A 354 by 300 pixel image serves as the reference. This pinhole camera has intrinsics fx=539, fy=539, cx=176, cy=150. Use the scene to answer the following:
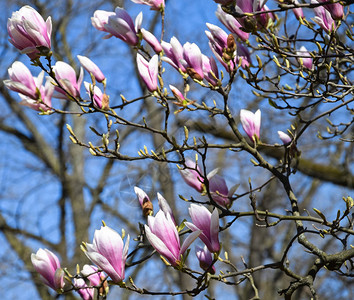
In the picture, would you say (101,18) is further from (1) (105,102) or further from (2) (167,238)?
(2) (167,238)

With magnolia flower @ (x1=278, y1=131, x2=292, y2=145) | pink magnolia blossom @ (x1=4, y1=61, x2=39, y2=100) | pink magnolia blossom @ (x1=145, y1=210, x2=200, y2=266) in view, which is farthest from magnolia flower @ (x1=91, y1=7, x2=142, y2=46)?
pink magnolia blossom @ (x1=145, y1=210, x2=200, y2=266)

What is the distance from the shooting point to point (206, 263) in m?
1.55

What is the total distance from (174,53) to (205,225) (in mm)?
603

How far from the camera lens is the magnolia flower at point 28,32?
156 cm

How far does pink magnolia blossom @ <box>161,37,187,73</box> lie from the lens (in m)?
1.75

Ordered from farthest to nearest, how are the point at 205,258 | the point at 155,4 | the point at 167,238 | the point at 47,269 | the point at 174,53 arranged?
the point at 155,4, the point at 174,53, the point at 47,269, the point at 205,258, the point at 167,238

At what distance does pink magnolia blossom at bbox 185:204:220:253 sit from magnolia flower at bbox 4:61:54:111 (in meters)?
0.65

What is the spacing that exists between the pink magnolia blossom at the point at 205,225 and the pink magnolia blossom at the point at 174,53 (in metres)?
0.51

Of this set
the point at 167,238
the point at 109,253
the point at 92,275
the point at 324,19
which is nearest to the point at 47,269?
the point at 92,275

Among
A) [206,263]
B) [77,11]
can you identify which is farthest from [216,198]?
[77,11]

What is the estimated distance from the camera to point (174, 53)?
1.76 meters

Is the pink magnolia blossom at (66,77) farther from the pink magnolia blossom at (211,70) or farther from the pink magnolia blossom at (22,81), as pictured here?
the pink magnolia blossom at (211,70)

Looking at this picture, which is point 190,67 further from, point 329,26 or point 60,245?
point 60,245

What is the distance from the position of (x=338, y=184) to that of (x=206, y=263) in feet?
11.9
